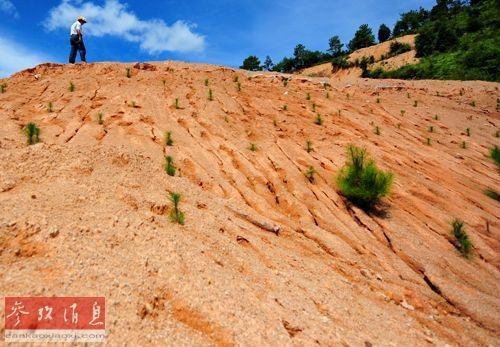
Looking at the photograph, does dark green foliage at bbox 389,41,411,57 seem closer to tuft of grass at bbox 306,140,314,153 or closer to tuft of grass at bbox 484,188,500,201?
tuft of grass at bbox 484,188,500,201

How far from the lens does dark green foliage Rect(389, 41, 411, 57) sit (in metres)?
41.1

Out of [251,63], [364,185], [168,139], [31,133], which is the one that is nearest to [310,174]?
[364,185]

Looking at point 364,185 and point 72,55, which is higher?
point 72,55

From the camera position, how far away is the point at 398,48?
1679 inches

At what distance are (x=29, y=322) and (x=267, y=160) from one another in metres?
5.30

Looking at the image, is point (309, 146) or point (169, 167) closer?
point (169, 167)

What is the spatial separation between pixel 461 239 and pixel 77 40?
11.9 meters

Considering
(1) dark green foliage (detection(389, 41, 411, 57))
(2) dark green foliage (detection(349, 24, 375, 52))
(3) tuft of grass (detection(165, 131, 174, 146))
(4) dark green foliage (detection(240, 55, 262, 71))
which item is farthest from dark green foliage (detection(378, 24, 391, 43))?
(3) tuft of grass (detection(165, 131, 174, 146))

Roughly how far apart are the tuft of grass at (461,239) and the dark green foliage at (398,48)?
41961mm

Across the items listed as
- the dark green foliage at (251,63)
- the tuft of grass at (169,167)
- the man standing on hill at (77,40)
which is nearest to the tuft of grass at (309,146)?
the tuft of grass at (169,167)

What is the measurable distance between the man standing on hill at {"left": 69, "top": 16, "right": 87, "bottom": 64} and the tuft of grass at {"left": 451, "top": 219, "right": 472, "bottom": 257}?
37.8 ft

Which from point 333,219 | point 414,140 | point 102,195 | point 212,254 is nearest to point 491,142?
point 414,140

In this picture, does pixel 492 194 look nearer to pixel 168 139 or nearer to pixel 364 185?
pixel 364 185

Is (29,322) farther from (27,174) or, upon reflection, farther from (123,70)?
(123,70)
